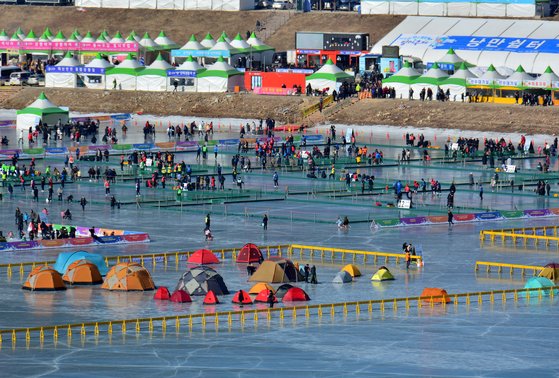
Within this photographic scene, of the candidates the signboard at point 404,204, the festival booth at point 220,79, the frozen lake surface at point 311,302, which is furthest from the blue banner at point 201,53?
the signboard at point 404,204

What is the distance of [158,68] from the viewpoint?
13275 cm

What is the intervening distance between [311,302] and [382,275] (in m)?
4.90

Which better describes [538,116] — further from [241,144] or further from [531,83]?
[241,144]

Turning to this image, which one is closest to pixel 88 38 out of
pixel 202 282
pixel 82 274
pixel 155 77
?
pixel 155 77

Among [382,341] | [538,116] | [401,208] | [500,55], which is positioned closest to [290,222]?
[401,208]

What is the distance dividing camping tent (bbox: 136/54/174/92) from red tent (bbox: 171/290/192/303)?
70.9 metres

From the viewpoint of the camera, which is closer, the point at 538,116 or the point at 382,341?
the point at 382,341

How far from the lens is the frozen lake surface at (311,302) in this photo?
52.9m

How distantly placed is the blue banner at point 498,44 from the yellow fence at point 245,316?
63448 mm

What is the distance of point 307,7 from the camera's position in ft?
498

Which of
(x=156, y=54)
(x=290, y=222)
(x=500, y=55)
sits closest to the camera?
(x=290, y=222)

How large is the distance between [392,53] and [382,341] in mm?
75864

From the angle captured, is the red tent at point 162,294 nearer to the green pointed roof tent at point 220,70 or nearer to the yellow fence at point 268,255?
the yellow fence at point 268,255

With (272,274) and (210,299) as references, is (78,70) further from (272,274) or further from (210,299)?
(210,299)
